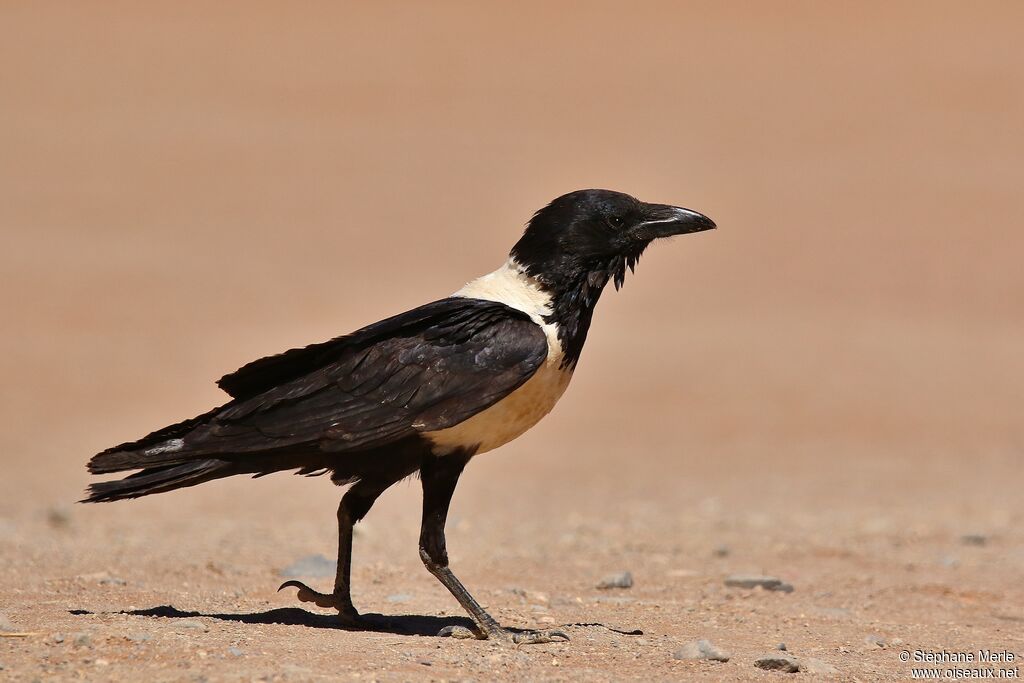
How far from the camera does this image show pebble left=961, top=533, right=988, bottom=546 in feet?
41.0

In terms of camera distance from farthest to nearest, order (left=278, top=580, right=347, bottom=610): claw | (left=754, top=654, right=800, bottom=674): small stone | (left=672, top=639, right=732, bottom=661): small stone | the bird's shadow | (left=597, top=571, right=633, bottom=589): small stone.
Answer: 1. (left=597, top=571, right=633, bottom=589): small stone
2. (left=278, top=580, right=347, bottom=610): claw
3. the bird's shadow
4. (left=672, top=639, right=732, bottom=661): small stone
5. (left=754, top=654, right=800, bottom=674): small stone

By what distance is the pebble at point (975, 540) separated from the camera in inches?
492

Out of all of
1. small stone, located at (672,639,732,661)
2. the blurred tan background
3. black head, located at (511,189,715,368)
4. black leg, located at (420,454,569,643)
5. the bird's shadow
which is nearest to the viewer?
small stone, located at (672,639,732,661)

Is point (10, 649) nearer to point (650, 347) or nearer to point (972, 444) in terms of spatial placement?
point (972, 444)

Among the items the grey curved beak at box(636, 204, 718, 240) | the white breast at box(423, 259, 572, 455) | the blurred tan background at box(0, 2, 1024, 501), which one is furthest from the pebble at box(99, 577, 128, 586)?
the blurred tan background at box(0, 2, 1024, 501)

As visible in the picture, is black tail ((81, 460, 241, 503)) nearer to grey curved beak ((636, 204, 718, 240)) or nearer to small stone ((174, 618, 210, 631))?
small stone ((174, 618, 210, 631))

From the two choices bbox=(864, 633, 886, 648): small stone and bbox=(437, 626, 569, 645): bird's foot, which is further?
bbox=(864, 633, 886, 648): small stone

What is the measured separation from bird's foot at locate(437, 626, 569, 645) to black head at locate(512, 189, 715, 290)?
6.07 feet

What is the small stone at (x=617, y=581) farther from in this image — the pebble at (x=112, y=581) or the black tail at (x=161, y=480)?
the black tail at (x=161, y=480)

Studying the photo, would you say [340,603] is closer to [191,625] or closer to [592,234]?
[191,625]

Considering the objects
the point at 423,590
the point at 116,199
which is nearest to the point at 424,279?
the point at 116,199

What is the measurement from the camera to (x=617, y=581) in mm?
9898

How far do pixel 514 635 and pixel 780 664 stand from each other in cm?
134

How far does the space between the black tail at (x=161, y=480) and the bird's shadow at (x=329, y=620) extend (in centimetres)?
77
